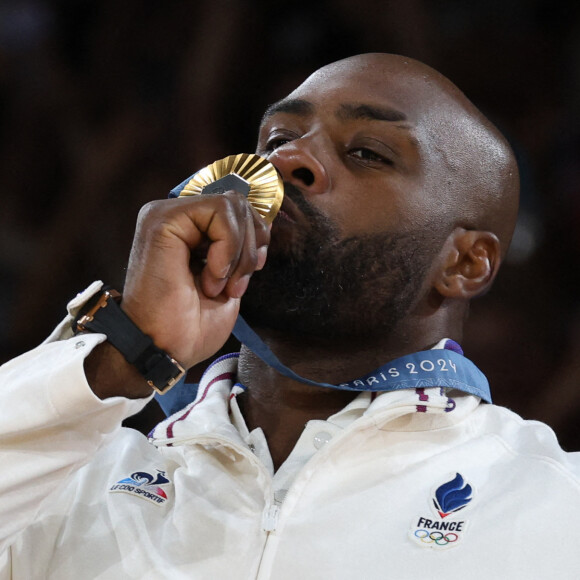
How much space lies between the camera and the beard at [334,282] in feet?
6.09

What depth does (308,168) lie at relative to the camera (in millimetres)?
1862

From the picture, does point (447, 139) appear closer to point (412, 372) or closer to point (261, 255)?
point (412, 372)

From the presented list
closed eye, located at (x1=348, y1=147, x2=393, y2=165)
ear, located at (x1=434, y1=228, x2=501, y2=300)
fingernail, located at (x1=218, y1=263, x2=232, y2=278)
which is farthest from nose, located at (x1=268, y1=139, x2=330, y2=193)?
fingernail, located at (x1=218, y1=263, x2=232, y2=278)

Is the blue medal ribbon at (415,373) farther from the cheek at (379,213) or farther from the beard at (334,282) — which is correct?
the cheek at (379,213)

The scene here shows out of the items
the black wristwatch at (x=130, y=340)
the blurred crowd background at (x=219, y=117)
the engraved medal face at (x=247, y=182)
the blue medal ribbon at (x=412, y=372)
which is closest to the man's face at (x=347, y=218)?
the blue medal ribbon at (x=412, y=372)

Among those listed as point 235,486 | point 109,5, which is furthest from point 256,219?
point 109,5

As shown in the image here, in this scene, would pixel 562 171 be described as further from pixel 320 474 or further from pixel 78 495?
pixel 78 495

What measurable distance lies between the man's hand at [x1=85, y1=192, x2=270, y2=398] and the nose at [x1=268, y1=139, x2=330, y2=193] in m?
0.44

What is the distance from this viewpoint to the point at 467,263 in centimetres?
214

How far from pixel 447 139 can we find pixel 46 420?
119 centimetres

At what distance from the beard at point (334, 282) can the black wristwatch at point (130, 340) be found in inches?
21.2

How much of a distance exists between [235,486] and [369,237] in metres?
0.59

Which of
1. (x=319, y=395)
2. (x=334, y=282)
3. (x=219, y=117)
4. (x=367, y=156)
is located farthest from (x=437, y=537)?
(x=219, y=117)

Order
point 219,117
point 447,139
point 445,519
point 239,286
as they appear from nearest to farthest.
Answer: point 239,286 < point 445,519 < point 447,139 < point 219,117
